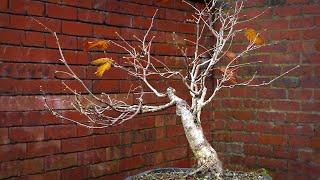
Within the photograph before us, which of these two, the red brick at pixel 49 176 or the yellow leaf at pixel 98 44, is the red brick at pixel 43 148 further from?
the yellow leaf at pixel 98 44

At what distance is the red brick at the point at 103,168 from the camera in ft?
10.5

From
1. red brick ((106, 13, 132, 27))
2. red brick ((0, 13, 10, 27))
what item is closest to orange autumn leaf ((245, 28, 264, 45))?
red brick ((106, 13, 132, 27))

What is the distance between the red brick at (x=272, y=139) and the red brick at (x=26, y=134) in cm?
191

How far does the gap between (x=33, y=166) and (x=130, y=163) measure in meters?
0.85

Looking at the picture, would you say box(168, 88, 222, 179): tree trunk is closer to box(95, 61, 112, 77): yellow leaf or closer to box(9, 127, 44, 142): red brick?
box(95, 61, 112, 77): yellow leaf

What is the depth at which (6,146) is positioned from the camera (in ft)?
8.83

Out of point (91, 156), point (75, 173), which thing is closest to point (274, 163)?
point (91, 156)

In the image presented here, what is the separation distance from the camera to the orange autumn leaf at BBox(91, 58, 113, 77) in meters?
2.99

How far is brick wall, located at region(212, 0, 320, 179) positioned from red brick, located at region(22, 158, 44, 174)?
1.84 metres

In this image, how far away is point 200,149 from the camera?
2365 mm

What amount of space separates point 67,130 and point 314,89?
1.93 metres

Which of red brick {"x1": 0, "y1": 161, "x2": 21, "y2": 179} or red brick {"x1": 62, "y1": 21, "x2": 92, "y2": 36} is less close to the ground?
red brick {"x1": 62, "y1": 21, "x2": 92, "y2": 36}

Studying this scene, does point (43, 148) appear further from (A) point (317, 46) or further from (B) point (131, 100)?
(A) point (317, 46)

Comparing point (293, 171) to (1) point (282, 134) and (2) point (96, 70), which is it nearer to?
(1) point (282, 134)
